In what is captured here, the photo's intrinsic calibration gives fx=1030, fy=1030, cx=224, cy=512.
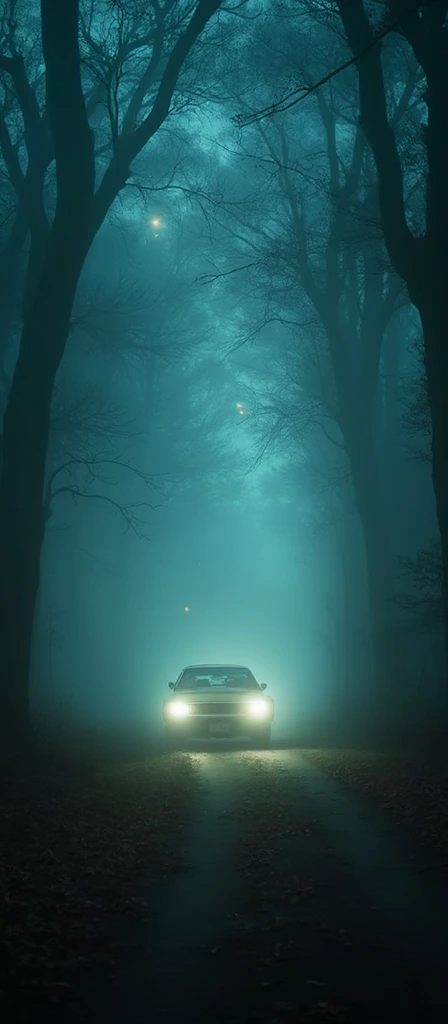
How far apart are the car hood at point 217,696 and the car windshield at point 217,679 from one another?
0.59 m

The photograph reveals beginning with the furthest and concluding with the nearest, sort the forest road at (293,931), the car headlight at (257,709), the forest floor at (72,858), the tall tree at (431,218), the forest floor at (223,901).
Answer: the car headlight at (257,709) → the tall tree at (431,218) → the forest floor at (72,858) → the forest floor at (223,901) → the forest road at (293,931)

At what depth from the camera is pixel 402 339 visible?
34.7 metres

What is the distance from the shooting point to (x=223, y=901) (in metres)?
6.55

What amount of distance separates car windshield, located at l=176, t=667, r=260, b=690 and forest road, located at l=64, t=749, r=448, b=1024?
10.9 metres

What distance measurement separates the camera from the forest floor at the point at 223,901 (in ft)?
15.2

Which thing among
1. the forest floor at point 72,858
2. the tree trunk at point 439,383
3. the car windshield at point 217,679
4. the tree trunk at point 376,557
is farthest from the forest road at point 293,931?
the tree trunk at point 376,557

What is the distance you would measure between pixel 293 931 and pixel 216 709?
13.6 metres

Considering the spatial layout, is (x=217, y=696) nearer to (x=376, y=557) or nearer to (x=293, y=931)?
(x=376, y=557)

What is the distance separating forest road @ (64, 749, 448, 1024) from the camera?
450cm

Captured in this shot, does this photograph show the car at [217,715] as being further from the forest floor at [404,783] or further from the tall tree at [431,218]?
the tall tree at [431,218]

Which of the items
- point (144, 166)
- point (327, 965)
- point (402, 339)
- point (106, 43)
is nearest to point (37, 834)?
point (327, 965)

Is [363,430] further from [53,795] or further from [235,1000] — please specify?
[235,1000]

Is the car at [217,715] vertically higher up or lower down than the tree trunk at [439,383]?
lower down

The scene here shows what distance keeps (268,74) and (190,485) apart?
1053 inches
